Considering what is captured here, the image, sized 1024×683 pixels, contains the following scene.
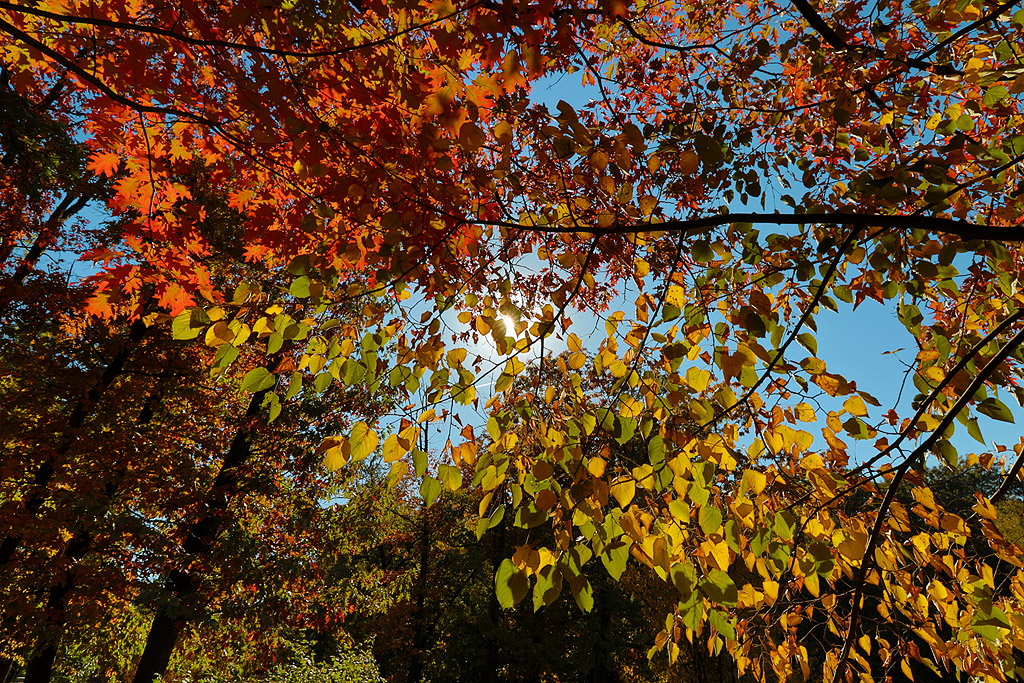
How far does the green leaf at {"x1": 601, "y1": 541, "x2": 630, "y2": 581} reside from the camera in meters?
1.53

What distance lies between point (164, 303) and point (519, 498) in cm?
292

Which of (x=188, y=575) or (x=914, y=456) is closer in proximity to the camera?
(x=914, y=456)

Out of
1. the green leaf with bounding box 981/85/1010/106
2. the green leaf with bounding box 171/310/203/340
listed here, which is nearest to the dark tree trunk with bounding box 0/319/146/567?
the green leaf with bounding box 171/310/203/340

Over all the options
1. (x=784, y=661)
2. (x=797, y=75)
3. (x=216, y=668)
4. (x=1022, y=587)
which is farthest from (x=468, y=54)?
(x=216, y=668)

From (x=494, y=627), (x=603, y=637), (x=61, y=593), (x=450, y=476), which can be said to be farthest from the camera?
(x=603, y=637)

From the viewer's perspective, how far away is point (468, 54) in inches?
95.2

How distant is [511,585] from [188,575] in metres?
7.98

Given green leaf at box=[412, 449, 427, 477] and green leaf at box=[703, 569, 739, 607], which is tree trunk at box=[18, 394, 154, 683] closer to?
green leaf at box=[412, 449, 427, 477]

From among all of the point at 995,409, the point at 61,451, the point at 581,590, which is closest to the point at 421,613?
the point at 61,451

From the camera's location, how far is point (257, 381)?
1.60m

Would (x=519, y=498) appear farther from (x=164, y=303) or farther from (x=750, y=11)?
(x=750, y=11)

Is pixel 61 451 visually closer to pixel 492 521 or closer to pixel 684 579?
pixel 492 521

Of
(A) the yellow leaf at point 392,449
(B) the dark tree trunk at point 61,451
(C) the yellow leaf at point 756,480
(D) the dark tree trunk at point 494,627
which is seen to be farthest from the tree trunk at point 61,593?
(D) the dark tree trunk at point 494,627

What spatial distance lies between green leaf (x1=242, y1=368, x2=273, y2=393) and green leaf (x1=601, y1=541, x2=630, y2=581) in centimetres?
115
